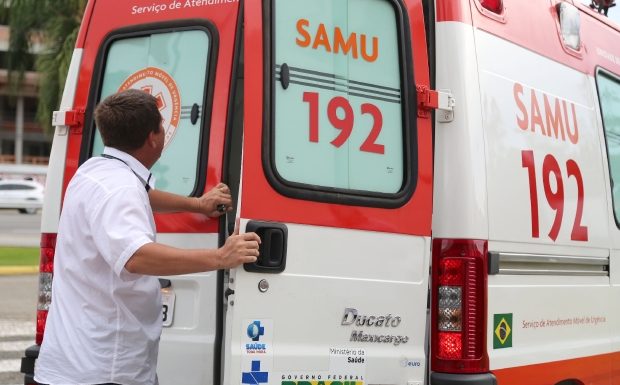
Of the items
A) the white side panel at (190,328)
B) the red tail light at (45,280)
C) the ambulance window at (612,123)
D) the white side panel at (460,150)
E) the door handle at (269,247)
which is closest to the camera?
the door handle at (269,247)

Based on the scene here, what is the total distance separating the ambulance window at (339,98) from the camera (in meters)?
3.55

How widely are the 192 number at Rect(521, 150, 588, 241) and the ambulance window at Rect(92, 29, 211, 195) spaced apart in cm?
151

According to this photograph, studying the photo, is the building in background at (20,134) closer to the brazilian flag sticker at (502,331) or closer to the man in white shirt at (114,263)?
the brazilian flag sticker at (502,331)

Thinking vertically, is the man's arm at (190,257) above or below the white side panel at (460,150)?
below

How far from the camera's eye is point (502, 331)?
4012 millimetres

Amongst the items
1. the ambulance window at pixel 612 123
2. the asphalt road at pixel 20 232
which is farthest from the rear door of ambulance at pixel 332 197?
the asphalt road at pixel 20 232

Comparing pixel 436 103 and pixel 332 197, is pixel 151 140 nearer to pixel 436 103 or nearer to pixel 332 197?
pixel 332 197

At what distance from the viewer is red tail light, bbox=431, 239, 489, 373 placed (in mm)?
3828

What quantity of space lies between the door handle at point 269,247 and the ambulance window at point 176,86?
68cm

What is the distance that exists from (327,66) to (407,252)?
2.76ft

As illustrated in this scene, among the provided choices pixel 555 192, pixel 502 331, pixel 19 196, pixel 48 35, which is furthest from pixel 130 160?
pixel 19 196

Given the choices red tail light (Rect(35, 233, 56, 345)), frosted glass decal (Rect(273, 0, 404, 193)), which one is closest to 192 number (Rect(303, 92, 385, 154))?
frosted glass decal (Rect(273, 0, 404, 193))

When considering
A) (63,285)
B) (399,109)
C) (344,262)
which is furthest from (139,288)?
(399,109)

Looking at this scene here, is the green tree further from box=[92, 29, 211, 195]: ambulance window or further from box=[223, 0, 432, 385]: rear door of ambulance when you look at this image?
box=[223, 0, 432, 385]: rear door of ambulance
